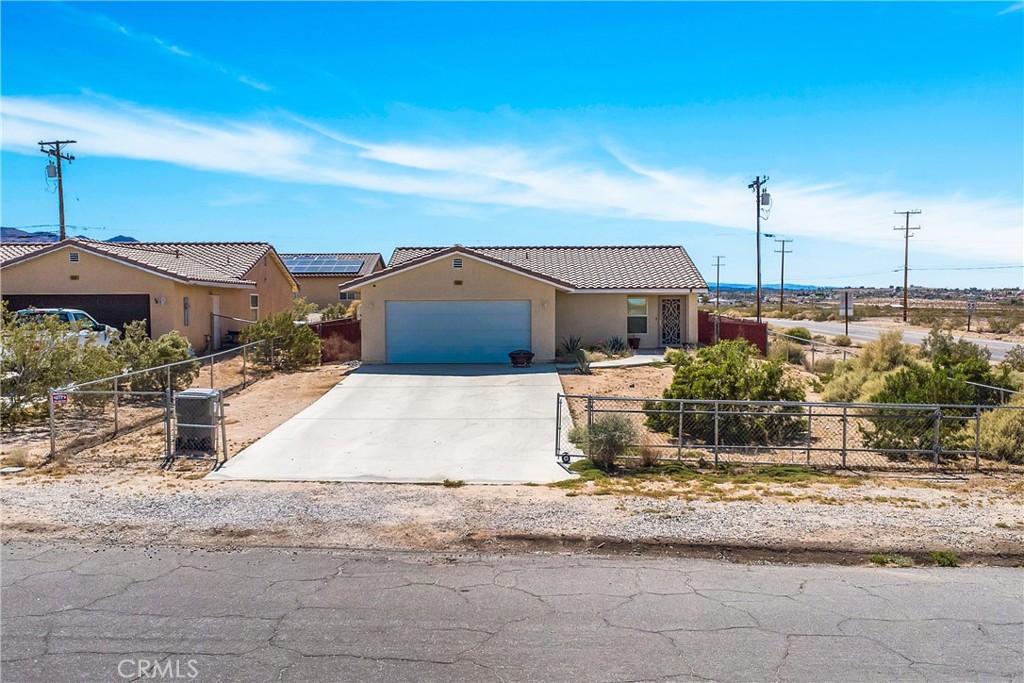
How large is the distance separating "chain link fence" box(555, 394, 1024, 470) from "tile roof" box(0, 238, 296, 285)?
17.3 metres

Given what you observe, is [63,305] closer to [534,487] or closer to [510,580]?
[534,487]

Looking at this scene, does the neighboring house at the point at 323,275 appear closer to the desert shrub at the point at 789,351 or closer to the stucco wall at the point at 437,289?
the stucco wall at the point at 437,289

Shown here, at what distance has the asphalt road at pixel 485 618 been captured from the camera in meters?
5.49

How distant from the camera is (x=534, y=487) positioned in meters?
11.0

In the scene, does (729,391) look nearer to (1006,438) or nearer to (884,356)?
(1006,438)

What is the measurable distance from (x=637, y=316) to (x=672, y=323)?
1.75 m

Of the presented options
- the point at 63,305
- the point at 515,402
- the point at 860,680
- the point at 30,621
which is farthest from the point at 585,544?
the point at 63,305

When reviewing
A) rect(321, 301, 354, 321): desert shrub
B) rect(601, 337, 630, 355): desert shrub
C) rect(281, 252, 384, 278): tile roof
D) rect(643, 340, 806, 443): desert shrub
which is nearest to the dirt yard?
rect(643, 340, 806, 443): desert shrub

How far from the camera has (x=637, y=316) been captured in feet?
98.4

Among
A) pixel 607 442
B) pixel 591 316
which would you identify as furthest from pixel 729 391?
pixel 591 316

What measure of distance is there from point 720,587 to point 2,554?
6.99 m

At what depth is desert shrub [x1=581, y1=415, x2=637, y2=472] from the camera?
39.8 ft

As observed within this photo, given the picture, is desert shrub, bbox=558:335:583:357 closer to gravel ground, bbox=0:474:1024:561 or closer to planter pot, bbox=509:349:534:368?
planter pot, bbox=509:349:534:368

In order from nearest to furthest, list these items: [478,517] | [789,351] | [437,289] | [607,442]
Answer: [478,517] → [607,442] → [437,289] → [789,351]
